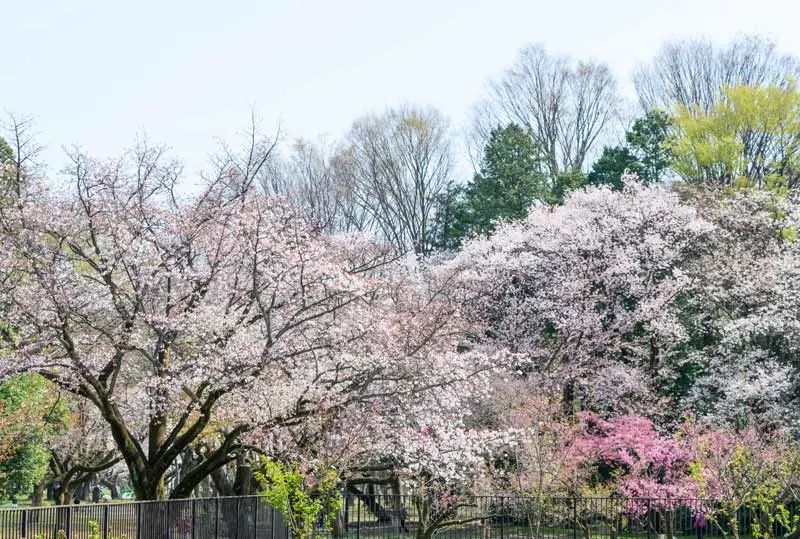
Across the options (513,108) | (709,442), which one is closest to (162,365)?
(709,442)

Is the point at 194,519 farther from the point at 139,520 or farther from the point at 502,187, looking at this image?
the point at 502,187

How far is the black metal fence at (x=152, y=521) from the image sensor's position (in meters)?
13.4

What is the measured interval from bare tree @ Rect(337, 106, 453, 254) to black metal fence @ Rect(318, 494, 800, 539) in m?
21.2

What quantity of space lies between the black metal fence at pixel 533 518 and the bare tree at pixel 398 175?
69.6ft

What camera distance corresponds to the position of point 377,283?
64.4 ft

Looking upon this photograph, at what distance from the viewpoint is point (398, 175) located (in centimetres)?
4700

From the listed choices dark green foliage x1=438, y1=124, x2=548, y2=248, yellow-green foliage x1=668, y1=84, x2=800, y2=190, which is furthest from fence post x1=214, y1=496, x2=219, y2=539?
yellow-green foliage x1=668, y1=84, x2=800, y2=190

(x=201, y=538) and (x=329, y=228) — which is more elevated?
(x=329, y=228)

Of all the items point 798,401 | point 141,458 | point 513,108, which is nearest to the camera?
point 141,458

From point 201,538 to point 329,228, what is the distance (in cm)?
2867

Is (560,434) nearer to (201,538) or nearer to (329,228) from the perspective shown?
(201,538)

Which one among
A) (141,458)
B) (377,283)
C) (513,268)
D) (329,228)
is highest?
(329,228)

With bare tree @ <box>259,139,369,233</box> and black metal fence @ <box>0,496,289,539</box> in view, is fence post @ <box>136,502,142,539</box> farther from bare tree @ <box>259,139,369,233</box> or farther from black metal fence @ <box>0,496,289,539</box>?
bare tree @ <box>259,139,369,233</box>

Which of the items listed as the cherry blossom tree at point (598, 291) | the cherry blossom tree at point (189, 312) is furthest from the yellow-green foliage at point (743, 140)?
the cherry blossom tree at point (189, 312)
